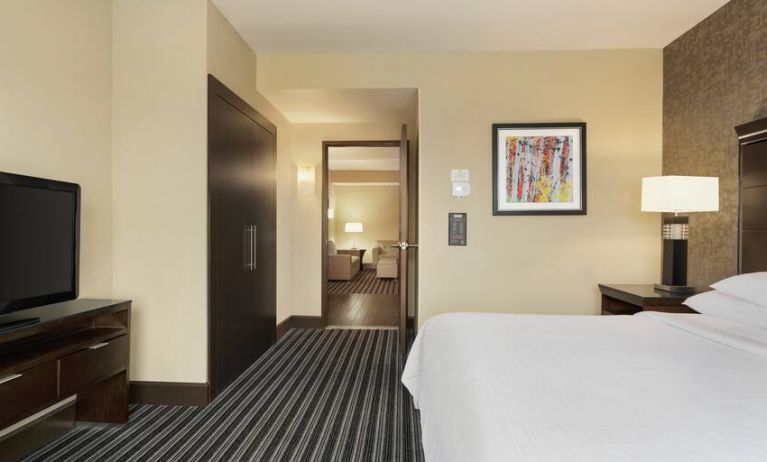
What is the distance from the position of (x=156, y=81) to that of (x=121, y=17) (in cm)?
47

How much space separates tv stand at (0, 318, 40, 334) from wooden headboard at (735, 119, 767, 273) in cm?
362

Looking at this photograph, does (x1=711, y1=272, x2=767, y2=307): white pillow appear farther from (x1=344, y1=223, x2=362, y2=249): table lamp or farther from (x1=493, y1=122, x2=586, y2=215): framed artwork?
(x1=344, y1=223, x2=362, y2=249): table lamp

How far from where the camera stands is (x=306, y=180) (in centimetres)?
416

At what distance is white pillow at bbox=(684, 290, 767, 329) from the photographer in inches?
59.2

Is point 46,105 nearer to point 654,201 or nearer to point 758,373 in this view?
point 758,373

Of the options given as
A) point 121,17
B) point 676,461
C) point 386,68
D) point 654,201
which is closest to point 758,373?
point 676,461

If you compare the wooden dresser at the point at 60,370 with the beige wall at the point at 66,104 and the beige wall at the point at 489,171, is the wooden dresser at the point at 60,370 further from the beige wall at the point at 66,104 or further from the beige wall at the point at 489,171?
the beige wall at the point at 489,171

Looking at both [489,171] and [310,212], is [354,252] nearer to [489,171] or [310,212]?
[310,212]

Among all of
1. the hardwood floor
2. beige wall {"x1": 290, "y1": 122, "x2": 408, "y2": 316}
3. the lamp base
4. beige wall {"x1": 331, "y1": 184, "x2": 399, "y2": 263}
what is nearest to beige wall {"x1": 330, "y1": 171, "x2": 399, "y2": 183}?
beige wall {"x1": 331, "y1": 184, "x2": 399, "y2": 263}

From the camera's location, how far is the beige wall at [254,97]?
8.14ft

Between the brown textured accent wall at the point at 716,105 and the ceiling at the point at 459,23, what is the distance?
0.60 ft

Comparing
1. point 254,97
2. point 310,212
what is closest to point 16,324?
point 254,97

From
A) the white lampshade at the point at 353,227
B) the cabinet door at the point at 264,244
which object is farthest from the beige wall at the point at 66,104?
the white lampshade at the point at 353,227

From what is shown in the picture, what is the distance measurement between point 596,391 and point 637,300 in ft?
5.70
